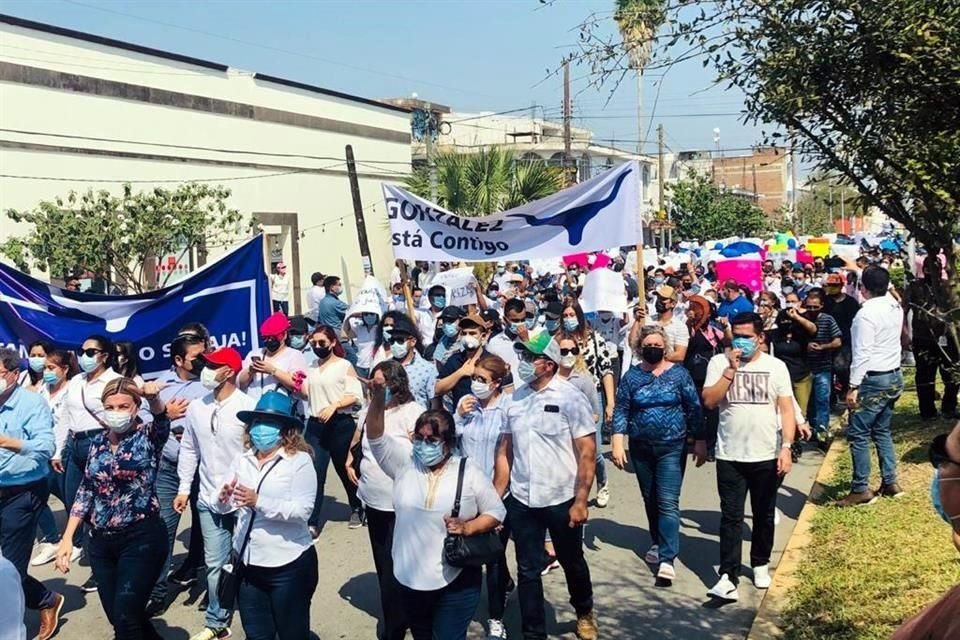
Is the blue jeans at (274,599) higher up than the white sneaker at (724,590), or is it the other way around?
the blue jeans at (274,599)

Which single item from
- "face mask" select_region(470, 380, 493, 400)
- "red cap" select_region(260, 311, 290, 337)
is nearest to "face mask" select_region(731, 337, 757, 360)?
"face mask" select_region(470, 380, 493, 400)

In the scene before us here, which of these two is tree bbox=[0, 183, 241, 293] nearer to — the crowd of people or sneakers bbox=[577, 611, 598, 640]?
the crowd of people

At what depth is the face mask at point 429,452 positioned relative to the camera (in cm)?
484

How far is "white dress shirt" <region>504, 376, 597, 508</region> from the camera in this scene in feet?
18.5

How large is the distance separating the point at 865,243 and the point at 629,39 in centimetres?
2881

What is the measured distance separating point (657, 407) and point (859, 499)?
2485 mm

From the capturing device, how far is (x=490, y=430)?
598 cm

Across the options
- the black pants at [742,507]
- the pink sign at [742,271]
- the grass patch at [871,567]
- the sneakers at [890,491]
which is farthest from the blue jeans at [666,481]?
the pink sign at [742,271]

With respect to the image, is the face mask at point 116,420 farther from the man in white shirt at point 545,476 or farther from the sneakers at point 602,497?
the sneakers at point 602,497

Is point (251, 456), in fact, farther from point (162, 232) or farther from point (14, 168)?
point (14, 168)

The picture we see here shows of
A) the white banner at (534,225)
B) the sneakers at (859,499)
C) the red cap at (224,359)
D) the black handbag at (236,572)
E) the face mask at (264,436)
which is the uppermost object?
the white banner at (534,225)

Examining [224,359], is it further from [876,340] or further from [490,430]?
[876,340]

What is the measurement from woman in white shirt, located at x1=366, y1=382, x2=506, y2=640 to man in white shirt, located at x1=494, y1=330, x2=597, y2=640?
74 cm

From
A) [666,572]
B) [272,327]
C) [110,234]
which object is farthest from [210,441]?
[110,234]
